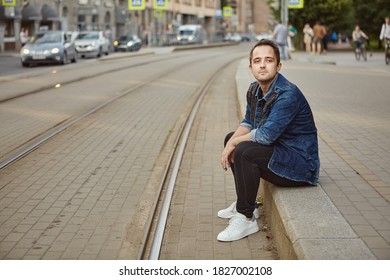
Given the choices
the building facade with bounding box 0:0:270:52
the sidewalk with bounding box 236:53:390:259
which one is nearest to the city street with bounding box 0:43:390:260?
the sidewalk with bounding box 236:53:390:259

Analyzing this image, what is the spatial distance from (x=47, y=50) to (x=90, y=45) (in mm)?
10509

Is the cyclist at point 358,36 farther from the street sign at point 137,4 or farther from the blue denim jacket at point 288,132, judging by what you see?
the street sign at point 137,4

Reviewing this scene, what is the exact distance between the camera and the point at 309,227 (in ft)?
13.8

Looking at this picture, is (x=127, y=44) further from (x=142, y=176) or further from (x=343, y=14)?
(x=142, y=176)

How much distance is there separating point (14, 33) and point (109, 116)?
3755 centimetres

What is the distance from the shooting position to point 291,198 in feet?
16.0

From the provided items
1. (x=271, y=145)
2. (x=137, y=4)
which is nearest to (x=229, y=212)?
(x=271, y=145)

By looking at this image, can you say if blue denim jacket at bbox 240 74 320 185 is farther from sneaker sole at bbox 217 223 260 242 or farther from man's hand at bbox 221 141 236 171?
sneaker sole at bbox 217 223 260 242

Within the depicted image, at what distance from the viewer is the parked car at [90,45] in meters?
38.8

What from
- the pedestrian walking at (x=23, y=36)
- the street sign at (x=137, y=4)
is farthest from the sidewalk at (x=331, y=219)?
the street sign at (x=137, y=4)

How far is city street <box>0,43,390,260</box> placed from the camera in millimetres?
4793

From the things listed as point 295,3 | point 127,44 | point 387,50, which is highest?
point 295,3

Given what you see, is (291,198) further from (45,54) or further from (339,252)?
(45,54)

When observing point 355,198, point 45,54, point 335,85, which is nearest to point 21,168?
point 355,198
